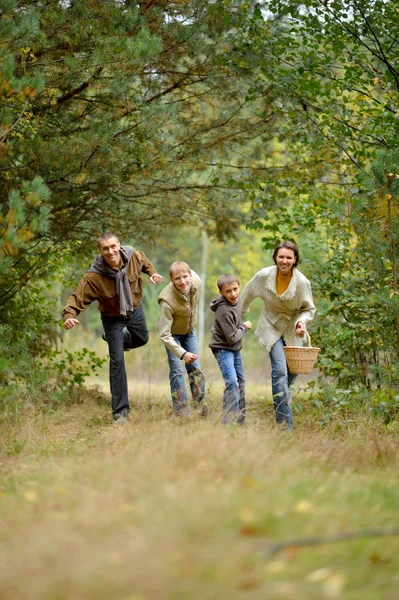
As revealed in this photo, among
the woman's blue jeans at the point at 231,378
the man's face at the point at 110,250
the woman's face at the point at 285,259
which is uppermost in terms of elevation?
the man's face at the point at 110,250

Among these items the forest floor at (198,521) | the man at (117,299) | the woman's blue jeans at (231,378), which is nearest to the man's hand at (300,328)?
the woman's blue jeans at (231,378)

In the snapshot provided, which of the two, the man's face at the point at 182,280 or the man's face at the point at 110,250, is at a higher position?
the man's face at the point at 110,250

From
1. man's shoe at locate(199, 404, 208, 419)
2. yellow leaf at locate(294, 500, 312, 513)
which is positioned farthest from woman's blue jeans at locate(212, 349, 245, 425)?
yellow leaf at locate(294, 500, 312, 513)

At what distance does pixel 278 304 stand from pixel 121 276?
158cm

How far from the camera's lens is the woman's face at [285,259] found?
6.72m

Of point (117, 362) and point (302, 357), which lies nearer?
point (302, 357)

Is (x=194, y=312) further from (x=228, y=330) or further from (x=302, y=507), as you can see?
(x=302, y=507)

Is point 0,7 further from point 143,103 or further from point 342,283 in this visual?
point 342,283

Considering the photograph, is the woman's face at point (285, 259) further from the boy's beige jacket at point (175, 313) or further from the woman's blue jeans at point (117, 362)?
the woman's blue jeans at point (117, 362)

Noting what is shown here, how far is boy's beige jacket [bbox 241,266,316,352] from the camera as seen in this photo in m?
6.80

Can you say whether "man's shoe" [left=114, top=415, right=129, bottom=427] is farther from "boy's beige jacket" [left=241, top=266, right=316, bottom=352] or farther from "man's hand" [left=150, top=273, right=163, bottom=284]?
"boy's beige jacket" [left=241, top=266, right=316, bottom=352]

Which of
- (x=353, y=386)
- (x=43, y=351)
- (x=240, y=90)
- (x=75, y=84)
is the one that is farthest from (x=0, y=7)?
(x=353, y=386)

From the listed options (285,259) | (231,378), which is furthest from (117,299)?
(285,259)

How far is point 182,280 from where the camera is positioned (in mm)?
6832
